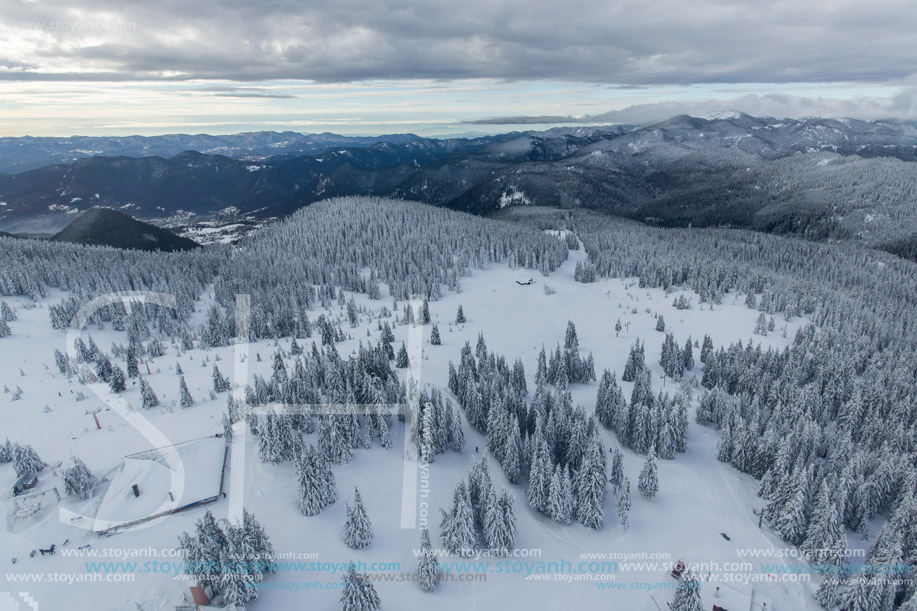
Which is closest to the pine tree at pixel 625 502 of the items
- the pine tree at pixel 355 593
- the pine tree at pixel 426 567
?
the pine tree at pixel 426 567

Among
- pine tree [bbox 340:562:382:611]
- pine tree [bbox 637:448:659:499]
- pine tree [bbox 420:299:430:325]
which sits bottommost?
pine tree [bbox 637:448:659:499]

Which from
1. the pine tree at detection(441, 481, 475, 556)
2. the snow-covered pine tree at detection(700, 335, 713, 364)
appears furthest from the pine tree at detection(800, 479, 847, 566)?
the snow-covered pine tree at detection(700, 335, 713, 364)

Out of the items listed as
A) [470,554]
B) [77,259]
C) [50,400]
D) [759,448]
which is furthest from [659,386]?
[77,259]

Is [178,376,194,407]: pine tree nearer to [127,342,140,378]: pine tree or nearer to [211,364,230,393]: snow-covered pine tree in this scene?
[211,364,230,393]: snow-covered pine tree

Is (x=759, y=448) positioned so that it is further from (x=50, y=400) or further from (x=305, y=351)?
(x=50, y=400)

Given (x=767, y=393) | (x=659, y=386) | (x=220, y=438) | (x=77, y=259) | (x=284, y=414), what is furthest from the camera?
(x=77, y=259)

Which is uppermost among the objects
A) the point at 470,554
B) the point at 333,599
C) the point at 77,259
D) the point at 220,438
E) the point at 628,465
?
the point at 77,259
